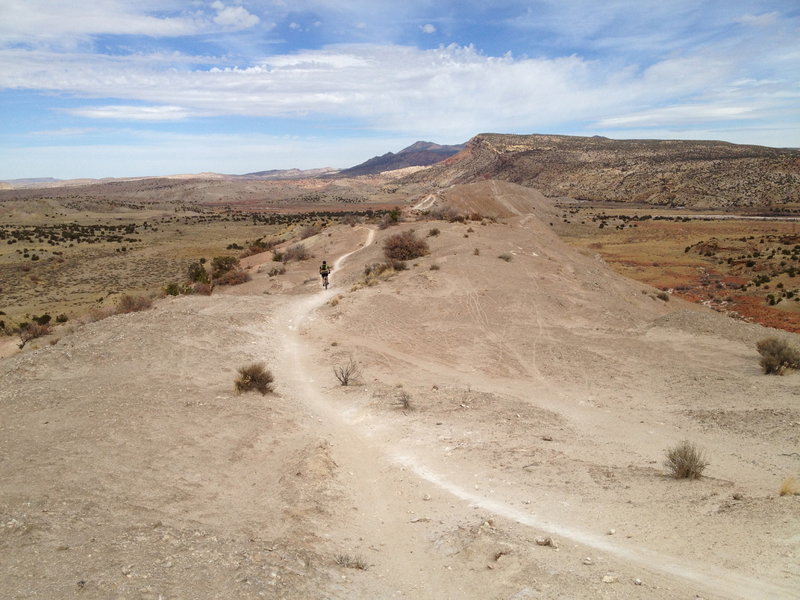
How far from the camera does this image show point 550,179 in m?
116

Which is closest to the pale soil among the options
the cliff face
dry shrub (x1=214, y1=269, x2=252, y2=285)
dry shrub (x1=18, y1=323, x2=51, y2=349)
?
dry shrub (x1=18, y1=323, x2=51, y2=349)

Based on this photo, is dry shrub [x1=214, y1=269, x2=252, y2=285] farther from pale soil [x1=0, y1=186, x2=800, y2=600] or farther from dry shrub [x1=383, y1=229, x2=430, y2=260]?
pale soil [x1=0, y1=186, x2=800, y2=600]

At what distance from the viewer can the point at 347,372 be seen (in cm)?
1326

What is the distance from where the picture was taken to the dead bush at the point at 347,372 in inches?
517

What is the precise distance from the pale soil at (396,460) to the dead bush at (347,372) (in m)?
0.36

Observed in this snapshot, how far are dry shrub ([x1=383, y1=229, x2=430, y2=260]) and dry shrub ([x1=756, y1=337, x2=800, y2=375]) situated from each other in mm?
16554

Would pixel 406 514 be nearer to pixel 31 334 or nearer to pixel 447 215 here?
pixel 31 334

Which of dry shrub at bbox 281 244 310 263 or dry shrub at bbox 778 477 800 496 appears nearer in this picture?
dry shrub at bbox 778 477 800 496

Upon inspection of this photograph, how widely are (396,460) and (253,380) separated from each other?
4541 mm

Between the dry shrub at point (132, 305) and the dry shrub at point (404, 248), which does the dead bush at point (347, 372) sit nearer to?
the dry shrub at point (132, 305)

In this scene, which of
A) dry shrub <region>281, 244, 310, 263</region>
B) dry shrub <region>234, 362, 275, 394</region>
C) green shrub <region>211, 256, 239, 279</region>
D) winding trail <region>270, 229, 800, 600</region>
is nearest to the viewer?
winding trail <region>270, 229, 800, 600</region>

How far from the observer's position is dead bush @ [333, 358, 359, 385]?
13.1 m

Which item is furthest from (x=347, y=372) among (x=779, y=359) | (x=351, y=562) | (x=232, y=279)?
(x=232, y=279)

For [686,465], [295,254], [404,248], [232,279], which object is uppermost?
[404,248]
